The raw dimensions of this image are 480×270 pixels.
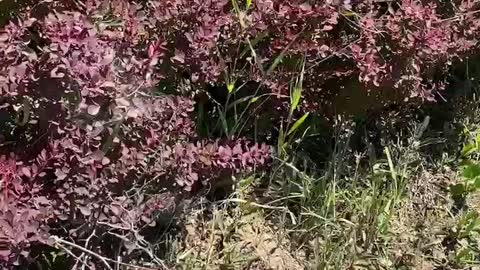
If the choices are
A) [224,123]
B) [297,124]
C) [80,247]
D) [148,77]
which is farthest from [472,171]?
[80,247]

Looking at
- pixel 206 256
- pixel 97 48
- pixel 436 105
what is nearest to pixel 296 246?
pixel 206 256

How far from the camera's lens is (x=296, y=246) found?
296cm

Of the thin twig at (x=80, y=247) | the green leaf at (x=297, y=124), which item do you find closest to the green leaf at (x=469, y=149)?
the green leaf at (x=297, y=124)

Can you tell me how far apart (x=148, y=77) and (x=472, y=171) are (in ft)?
4.68

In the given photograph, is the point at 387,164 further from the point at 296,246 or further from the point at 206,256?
the point at 206,256

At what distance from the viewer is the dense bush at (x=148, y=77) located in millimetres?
2154

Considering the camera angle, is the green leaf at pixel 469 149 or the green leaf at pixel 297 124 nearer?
the green leaf at pixel 297 124

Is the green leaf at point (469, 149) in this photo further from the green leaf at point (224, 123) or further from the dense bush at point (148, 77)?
the green leaf at point (224, 123)

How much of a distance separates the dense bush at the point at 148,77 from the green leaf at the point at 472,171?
1.40 feet

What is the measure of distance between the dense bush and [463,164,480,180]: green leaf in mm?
426

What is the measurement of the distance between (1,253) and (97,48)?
540mm

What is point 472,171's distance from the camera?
3.22 m

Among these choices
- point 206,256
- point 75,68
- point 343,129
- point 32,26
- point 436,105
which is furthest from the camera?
point 436,105

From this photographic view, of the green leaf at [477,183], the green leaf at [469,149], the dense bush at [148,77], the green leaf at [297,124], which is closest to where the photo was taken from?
the dense bush at [148,77]
